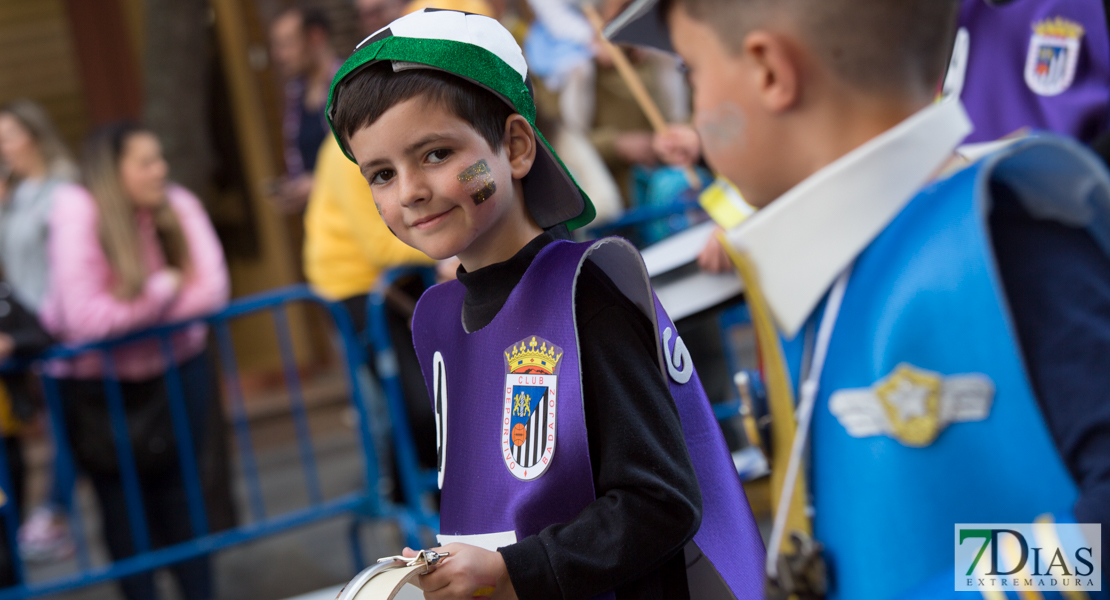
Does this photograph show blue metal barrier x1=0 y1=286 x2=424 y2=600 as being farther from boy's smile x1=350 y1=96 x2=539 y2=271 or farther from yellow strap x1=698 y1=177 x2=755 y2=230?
boy's smile x1=350 y1=96 x2=539 y2=271

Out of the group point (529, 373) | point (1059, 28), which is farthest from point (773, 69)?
point (1059, 28)

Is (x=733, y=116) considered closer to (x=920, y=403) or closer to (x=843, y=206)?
(x=843, y=206)

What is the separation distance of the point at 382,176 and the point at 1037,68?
1710mm

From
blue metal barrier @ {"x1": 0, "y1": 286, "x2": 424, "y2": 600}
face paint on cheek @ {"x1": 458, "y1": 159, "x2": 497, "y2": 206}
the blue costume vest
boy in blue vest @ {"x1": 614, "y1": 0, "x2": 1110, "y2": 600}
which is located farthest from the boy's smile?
blue metal barrier @ {"x1": 0, "y1": 286, "x2": 424, "y2": 600}

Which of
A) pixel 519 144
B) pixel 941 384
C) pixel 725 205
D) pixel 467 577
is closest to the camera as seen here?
pixel 941 384

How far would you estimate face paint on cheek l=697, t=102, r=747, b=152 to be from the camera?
3.52 ft

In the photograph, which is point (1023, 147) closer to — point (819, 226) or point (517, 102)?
point (819, 226)

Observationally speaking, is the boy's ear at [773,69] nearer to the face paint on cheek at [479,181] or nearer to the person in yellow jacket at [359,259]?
the face paint on cheek at [479,181]

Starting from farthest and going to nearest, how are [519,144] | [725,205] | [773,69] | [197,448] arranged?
1. [197,448]
2. [725,205]
3. [519,144]
4. [773,69]

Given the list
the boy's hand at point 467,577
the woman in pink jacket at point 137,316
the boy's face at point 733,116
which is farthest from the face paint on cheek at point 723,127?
the woman in pink jacket at point 137,316

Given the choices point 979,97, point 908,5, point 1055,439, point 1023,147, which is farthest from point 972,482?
point 979,97

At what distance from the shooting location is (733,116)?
1.07m

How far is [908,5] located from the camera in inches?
39.1

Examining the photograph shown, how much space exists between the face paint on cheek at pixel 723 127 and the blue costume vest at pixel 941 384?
0.18 metres
